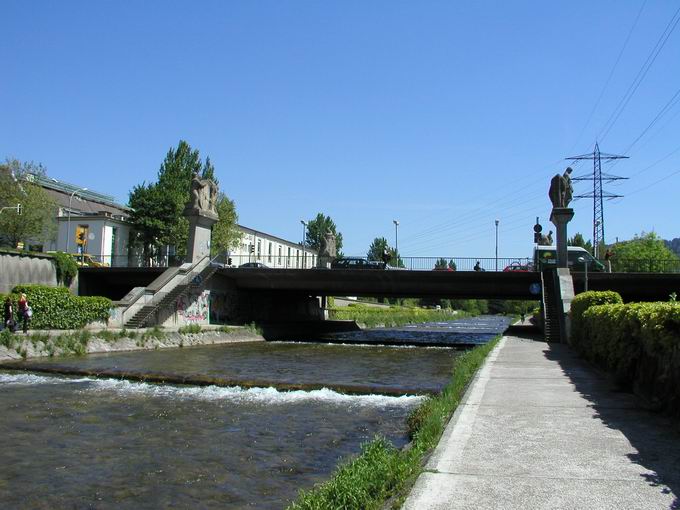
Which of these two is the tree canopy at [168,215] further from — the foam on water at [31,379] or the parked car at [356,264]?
the foam on water at [31,379]

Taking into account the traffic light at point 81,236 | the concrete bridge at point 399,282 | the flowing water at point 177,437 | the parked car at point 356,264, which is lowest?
the flowing water at point 177,437

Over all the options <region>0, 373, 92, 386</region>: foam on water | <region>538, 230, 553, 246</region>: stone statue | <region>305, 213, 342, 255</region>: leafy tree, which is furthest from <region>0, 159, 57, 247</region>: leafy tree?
<region>305, 213, 342, 255</region>: leafy tree

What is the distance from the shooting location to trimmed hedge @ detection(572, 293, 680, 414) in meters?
10.2

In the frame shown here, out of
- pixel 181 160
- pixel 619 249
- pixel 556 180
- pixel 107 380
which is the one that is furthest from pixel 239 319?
pixel 619 249

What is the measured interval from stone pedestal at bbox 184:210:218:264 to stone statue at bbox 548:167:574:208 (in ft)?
80.1

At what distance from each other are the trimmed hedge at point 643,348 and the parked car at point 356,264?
2974 centimetres

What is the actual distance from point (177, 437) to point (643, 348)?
945 centimetres

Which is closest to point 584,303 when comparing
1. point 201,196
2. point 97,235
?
point 201,196

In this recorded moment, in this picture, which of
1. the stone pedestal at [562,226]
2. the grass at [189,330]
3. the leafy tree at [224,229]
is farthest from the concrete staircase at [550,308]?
the leafy tree at [224,229]

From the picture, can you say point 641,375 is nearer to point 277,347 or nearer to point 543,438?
point 543,438

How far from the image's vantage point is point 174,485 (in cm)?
901

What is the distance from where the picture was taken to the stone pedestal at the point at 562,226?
38781 millimetres

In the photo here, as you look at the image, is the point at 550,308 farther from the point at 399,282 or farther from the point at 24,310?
the point at 24,310

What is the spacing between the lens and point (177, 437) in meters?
12.0
